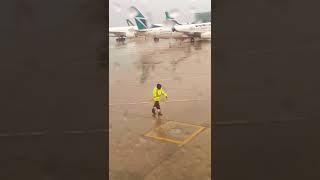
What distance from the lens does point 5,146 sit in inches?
65.6

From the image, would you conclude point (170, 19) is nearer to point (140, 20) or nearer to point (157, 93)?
point (140, 20)

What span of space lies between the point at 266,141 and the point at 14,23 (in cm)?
157

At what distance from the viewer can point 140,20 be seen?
1.66 metres

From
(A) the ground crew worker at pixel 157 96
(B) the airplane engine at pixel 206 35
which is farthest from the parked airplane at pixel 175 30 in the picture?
(A) the ground crew worker at pixel 157 96

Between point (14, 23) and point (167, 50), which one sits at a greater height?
point (14, 23)

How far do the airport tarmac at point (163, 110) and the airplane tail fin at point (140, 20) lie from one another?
85 mm

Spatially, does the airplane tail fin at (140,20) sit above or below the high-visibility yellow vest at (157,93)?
above

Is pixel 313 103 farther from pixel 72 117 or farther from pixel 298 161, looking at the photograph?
pixel 72 117

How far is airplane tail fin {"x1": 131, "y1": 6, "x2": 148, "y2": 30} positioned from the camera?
165 centimetres

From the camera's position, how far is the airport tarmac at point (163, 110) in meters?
1.63

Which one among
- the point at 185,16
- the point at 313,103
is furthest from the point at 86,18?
the point at 313,103

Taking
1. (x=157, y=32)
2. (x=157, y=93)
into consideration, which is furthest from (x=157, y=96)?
(x=157, y=32)

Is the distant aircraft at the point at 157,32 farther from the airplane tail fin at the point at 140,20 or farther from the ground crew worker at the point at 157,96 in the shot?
the ground crew worker at the point at 157,96

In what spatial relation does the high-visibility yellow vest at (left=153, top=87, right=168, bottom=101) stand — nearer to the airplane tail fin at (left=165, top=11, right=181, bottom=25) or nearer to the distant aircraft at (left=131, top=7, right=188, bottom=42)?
the distant aircraft at (left=131, top=7, right=188, bottom=42)
